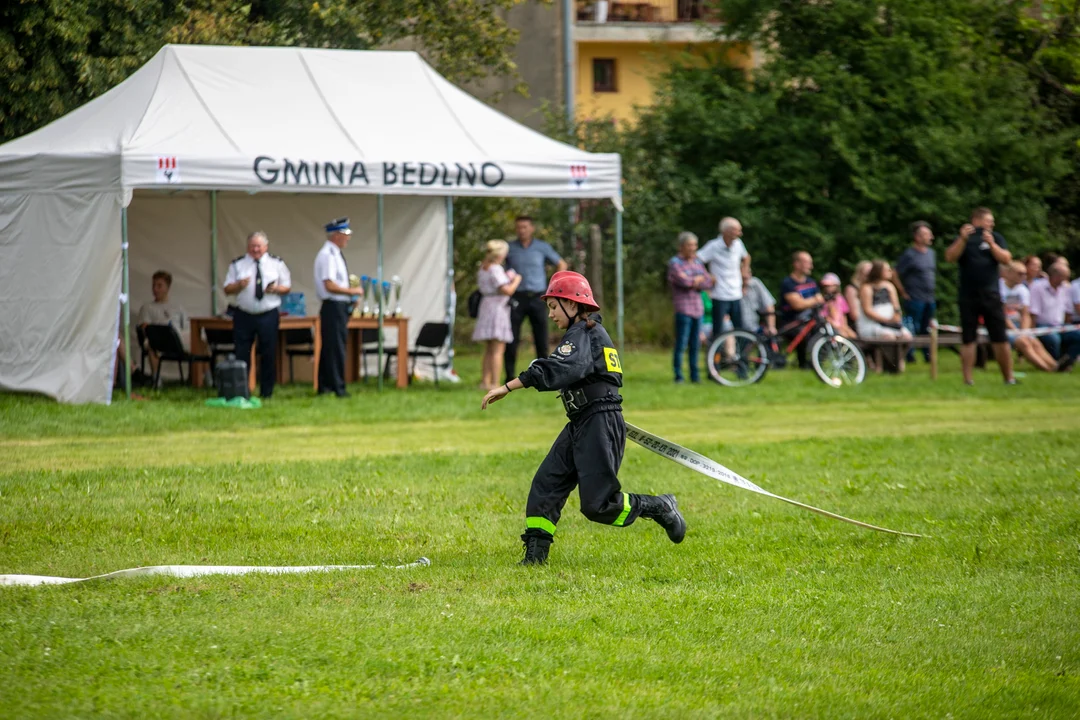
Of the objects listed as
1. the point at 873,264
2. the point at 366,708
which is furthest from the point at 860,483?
the point at 873,264

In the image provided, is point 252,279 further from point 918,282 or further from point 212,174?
point 918,282

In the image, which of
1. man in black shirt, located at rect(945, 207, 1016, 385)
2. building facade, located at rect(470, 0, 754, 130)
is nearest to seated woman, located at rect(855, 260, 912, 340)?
man in black shirt, located at rect(945, 207, 1016, 385)

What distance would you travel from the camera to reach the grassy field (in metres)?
5.25

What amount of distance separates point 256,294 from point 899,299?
1085 centimetres

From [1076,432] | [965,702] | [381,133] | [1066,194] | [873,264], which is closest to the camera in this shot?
[965,702]

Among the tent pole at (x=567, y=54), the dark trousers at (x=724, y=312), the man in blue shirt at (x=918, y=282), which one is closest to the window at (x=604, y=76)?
the tent pole at (x=567, y=54)

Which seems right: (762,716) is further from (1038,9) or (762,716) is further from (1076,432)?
(1038,9)

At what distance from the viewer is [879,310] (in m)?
20.0

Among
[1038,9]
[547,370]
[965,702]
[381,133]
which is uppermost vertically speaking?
[1038,9]

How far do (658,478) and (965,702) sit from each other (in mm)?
5826

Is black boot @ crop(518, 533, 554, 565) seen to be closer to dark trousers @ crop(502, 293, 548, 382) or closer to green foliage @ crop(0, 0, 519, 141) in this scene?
dark trousers @ crop(502, 293, 548, 382)

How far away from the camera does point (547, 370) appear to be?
728 centimetres

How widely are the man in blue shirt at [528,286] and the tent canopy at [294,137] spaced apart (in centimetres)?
81

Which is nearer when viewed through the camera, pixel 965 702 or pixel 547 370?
pixel 965 702
